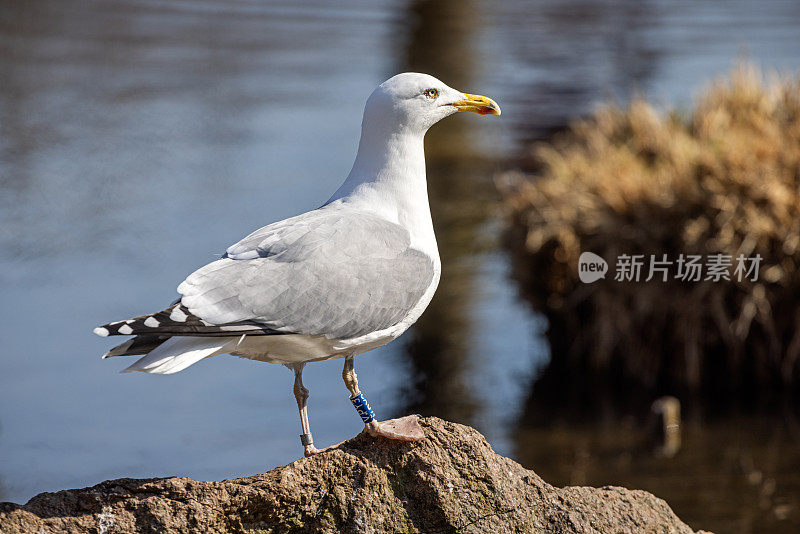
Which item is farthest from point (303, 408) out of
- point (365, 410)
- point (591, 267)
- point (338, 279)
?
point (591, 267)

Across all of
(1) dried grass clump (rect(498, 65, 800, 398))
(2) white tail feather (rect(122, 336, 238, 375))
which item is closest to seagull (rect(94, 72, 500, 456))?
(2) white tail feather (rect(122, 336, 238, 375))

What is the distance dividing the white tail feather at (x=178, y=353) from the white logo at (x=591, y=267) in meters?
3.35

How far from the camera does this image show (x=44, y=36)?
→ 50.6ft

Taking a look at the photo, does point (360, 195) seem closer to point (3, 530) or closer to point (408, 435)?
point (408, 435)

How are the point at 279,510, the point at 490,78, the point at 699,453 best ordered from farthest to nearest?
the point at 490,78 → the point at 699,453 → the point at 279,510

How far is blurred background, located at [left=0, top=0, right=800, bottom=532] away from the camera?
552 cm

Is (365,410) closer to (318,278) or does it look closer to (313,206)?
(318,278)

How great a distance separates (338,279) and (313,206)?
5.69m

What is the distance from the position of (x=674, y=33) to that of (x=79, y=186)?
30.0 feet

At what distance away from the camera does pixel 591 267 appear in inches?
221

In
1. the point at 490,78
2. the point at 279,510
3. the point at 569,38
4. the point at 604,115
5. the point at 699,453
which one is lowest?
the point at 699,453

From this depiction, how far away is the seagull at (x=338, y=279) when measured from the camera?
249 centimetres

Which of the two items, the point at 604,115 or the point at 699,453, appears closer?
the point at 699,453

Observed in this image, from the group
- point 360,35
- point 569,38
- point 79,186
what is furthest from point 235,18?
point 79,186
